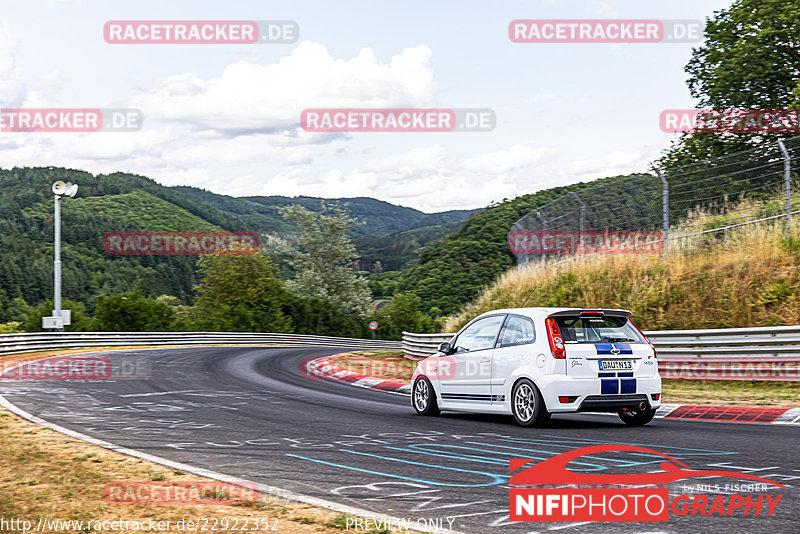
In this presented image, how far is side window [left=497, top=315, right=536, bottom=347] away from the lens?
402 inches

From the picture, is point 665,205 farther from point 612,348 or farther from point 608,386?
point 608,386

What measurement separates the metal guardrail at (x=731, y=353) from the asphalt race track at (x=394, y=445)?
4.32 metres

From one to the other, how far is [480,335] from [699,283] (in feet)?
28.4

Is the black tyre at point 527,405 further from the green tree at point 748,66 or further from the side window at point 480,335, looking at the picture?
the green tree at point 748,66

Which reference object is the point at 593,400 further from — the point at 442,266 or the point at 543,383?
the point at 442,266

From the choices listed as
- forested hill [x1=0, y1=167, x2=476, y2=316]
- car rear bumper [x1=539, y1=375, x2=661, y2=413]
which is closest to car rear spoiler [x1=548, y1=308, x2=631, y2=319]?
car rear bumper [x1=539, y1=375, x2=661, y2=413]

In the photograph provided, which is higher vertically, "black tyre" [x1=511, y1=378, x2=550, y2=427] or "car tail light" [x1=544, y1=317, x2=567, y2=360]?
"car tail light" [x1=544, y1=317, x2=567, y2=360]

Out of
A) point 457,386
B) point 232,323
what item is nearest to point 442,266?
point 232,323

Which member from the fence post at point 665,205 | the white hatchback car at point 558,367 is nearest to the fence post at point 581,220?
the fence post at point 665,205

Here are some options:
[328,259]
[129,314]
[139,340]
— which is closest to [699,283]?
[139,340]

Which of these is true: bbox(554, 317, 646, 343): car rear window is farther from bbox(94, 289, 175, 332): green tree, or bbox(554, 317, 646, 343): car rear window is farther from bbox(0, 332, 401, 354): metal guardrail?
bbox(94, 289, 175, 332): green tree

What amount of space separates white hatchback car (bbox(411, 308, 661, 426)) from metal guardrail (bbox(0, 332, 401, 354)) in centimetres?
2229

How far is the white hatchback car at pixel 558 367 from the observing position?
31.6 feet

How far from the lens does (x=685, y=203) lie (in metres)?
18.5
